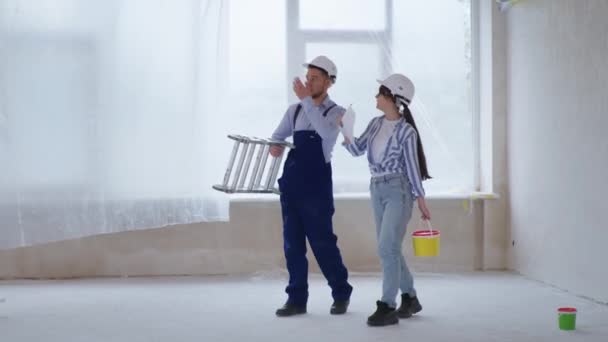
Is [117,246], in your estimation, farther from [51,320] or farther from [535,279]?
[535,279]

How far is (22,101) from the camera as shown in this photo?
5.32 metres

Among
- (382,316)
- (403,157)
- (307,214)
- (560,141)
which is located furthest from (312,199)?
(560,141)

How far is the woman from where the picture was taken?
4.00 m

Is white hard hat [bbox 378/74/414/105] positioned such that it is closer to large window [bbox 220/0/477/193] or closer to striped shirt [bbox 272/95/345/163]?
striped shirt [bbox 272/95/345/163]

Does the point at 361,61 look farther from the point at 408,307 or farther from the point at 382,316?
the point at 382,316

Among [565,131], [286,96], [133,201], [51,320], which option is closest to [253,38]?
[286,96]

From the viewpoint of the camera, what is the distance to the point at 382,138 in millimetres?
4117

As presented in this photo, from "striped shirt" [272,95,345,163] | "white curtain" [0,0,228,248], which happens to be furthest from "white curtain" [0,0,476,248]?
"striped shirt" [272,95,345,163]

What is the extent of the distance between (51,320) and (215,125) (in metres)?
1.82

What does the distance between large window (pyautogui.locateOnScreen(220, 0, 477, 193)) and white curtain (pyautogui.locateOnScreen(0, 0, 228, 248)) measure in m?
0.40

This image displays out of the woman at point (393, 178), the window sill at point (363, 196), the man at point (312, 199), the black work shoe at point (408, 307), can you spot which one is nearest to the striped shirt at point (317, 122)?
the man at point (312, 199)

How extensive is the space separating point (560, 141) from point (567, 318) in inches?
56.8

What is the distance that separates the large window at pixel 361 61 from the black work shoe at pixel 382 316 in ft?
7.00

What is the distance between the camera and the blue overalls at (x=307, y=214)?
4289 mm
